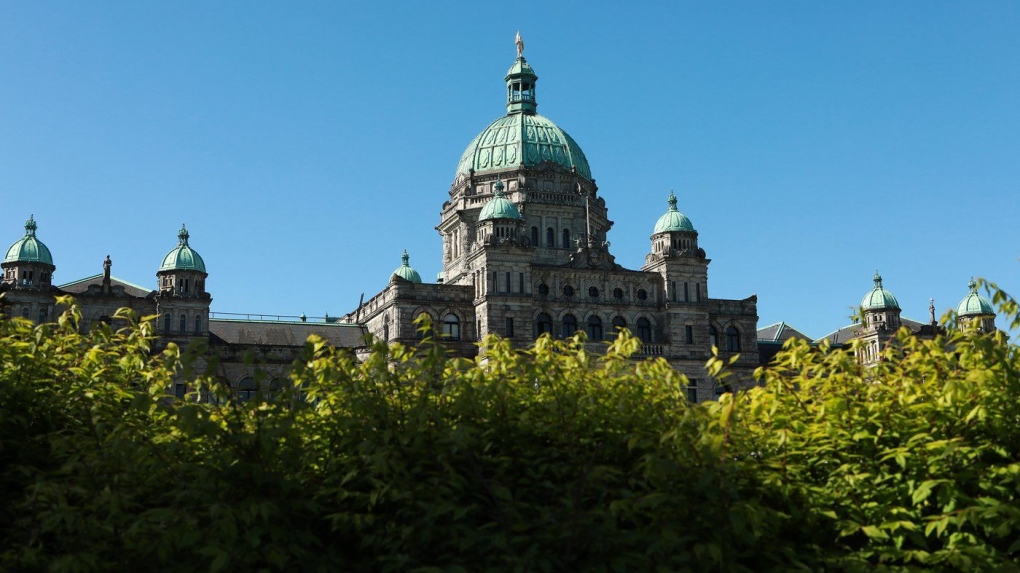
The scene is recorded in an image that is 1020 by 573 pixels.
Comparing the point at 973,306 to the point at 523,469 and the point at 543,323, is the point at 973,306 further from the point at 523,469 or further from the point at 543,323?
the point at 523,469

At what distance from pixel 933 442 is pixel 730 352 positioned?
6937 cm

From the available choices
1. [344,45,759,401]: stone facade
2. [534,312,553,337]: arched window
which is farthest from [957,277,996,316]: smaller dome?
[534,312,553,337]: arched window

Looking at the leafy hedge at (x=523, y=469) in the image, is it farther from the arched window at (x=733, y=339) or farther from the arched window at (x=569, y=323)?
the arched window at (x=733, y=339)

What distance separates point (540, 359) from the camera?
1744 cm

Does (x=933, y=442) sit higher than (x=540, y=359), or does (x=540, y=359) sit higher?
(x=540, y=359)

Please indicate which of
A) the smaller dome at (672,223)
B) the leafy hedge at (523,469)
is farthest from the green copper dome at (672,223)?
the leafy hedge at (523,469)

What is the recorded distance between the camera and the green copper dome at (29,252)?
7212cm

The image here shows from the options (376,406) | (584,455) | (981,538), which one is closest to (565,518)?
(584,455)

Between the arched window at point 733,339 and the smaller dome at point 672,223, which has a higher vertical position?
the smaller dome at point 672,223

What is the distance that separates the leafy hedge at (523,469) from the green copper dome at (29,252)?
58076 mm

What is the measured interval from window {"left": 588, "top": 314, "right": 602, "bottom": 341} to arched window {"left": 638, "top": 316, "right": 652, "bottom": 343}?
105 inches

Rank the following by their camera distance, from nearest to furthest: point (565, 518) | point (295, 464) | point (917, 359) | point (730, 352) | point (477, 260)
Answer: point (565, 518)
point (295, 464)
point (917, 359)
point (477, 260)
point (730, 352)

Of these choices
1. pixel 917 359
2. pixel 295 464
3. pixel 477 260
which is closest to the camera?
pixel 295 464

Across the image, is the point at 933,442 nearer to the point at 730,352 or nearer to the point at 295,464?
the point at 295,464
